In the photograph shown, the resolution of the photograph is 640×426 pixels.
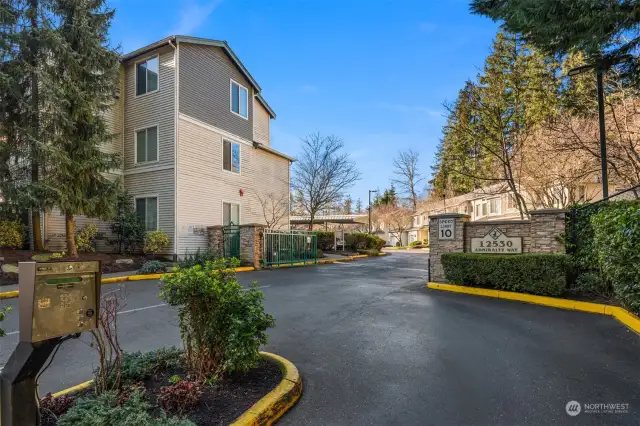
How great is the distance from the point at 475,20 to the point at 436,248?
633 cm

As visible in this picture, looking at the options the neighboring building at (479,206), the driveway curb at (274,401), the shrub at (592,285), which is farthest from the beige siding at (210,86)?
the shrub at (592,285)

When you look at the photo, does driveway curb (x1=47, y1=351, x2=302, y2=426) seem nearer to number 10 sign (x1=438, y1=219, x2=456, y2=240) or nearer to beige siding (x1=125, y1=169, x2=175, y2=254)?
number 10 sign (x1=438, y1=219, x2=456, y2=240)

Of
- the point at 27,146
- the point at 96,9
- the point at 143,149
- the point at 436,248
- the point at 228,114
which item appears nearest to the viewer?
the point at 436,248

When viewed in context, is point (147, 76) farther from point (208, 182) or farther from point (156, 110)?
point (208, 182)

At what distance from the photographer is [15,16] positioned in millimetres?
11133

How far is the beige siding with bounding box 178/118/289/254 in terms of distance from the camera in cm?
1441

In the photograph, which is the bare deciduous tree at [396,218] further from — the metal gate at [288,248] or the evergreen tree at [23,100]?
the evergreen tree at [23,100]

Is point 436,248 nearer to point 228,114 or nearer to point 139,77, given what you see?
point 228,114

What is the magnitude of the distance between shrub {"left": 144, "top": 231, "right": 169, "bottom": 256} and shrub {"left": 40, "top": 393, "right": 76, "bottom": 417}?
1173cm

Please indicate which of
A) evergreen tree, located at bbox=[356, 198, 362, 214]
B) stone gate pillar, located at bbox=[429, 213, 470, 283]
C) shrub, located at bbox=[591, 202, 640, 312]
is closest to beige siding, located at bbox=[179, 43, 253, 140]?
stone gate pillar, located at bbox=[429, 213, 470, 283]

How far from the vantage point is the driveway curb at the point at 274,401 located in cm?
266

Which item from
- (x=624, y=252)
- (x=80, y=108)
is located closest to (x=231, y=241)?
(x=80, y=108)

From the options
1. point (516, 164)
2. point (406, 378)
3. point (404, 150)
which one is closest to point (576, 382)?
point (406, 378)

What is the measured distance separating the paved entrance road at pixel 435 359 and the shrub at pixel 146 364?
713 mm
